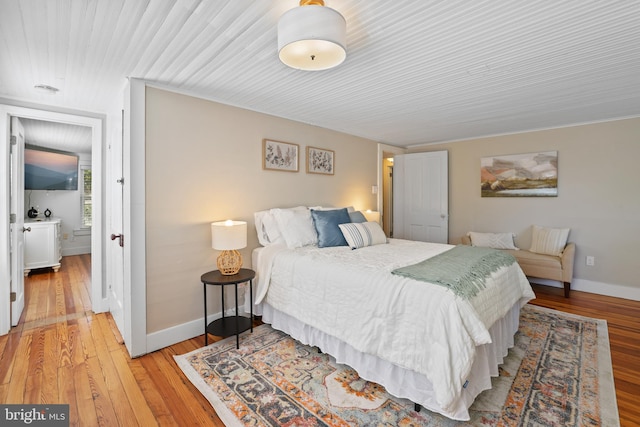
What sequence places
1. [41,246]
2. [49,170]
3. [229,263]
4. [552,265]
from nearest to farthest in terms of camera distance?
[229,263] → [552,265] → [41,246] → [49,170]

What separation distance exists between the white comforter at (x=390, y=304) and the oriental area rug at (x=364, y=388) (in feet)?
0.96

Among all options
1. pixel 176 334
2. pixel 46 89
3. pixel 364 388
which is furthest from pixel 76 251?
pixel 364 388

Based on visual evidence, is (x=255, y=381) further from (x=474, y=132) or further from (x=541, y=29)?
(x=474, y=132)

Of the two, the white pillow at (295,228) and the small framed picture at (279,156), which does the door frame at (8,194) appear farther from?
the white pillow at (295,228)

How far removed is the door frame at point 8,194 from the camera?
2715 millimetres

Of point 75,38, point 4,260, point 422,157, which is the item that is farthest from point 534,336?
point 4,260

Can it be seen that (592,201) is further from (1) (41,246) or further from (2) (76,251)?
(2) (76,251)

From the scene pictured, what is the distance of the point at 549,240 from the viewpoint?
159 inches

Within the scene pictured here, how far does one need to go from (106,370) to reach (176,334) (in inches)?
21.7

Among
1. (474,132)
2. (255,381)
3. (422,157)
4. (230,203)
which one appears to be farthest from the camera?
(422,157)

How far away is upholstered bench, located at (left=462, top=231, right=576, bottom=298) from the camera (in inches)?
146

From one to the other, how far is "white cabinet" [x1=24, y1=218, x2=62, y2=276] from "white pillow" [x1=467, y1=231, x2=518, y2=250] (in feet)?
22.4

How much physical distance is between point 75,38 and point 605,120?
18.1 ft

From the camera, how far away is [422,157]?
5184 mm
